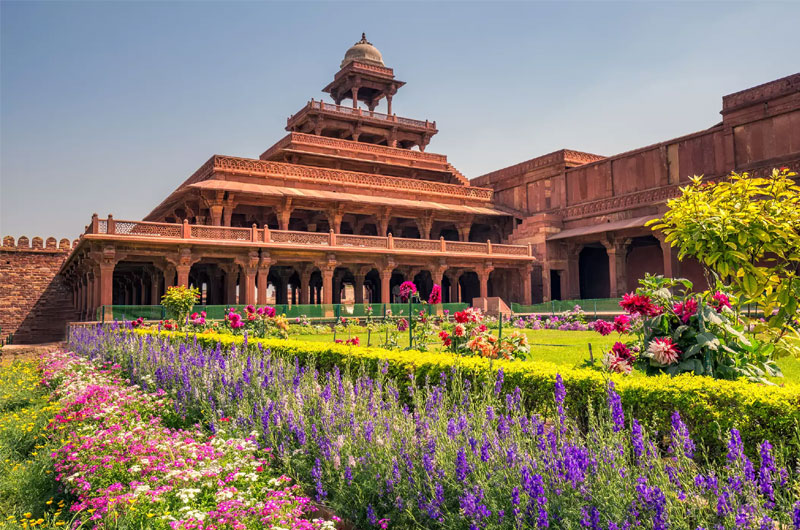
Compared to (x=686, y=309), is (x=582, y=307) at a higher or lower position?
lower

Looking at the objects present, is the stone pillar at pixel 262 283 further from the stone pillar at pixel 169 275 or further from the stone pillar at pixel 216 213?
the stone pillar at pixel 169 275

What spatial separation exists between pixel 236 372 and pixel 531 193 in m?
29.9

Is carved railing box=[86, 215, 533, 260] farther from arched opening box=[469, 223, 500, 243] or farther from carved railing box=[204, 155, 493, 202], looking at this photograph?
arched opening box=[469, 223, 500, 243]

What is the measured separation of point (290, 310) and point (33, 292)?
24.7m

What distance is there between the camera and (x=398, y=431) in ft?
13.2

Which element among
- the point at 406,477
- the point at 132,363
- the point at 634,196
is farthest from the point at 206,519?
the point at 634,196

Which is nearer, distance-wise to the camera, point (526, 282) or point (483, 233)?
point (526, 282)

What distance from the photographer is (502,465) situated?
3236 millimetres

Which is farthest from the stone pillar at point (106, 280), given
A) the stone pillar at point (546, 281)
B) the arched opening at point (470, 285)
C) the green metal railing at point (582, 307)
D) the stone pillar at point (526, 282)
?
the stone pillar at point (546, 281)

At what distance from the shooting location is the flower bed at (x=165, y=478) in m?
3.72

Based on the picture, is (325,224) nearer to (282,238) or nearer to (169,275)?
(282,238)

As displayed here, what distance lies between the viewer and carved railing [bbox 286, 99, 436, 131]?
34.4 meters

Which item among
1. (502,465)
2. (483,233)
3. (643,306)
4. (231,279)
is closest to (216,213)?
(231,279)

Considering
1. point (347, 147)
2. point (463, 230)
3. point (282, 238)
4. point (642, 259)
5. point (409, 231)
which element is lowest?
point (642, 259)
